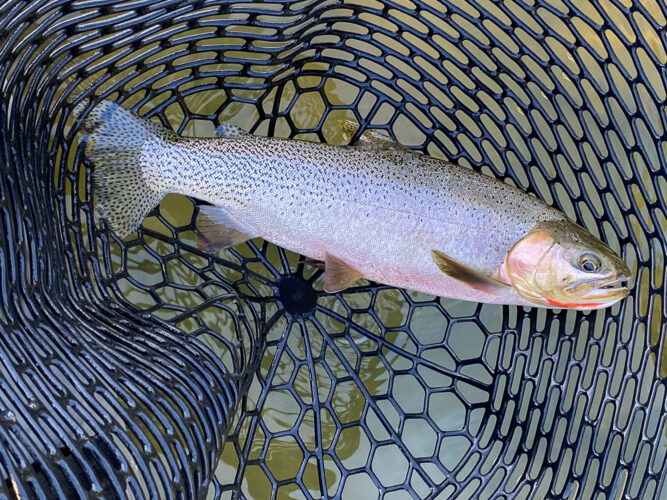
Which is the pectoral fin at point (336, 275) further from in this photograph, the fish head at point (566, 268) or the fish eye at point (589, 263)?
the fish eye at point (589, 263)

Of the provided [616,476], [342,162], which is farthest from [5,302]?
[616,476]

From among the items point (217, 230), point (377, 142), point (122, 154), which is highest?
point (377, 142)

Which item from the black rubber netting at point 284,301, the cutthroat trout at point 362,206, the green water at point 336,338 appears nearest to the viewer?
the black rubber netting at point 284,301

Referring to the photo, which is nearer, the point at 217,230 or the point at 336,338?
the point at 217,230

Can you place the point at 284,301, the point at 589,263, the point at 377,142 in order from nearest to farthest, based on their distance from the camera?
1. the point at 589,263
2. the point at 377,142
3. the point at 284,301

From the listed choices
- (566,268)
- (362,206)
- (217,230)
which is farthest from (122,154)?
(566,268)

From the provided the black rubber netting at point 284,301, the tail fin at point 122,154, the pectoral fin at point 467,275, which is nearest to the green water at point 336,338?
the black rubber netting at point 284,301

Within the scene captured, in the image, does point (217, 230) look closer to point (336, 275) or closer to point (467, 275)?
point (336, 275)
